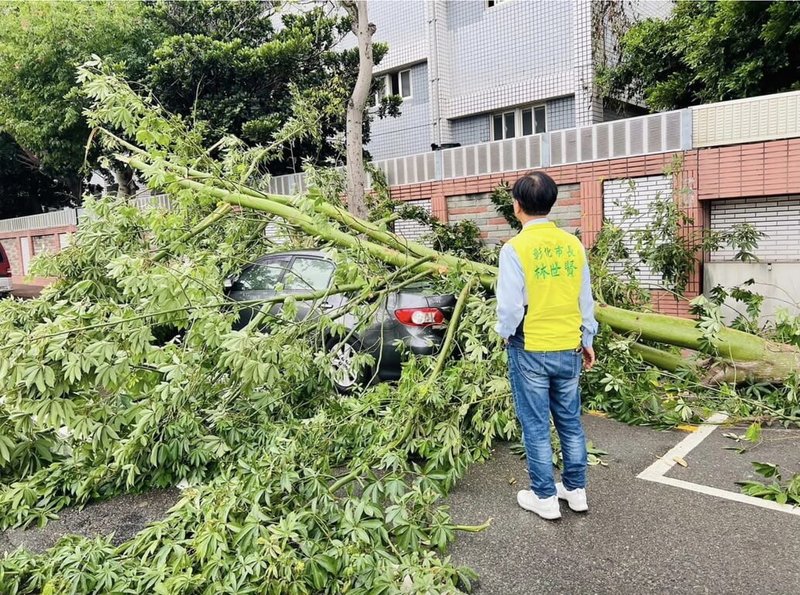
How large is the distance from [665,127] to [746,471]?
17.3 ft

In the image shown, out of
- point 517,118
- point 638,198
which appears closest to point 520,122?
point 517,118

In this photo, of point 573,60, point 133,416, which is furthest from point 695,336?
point 573,60

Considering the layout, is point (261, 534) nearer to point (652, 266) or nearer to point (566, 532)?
point (566, 532)

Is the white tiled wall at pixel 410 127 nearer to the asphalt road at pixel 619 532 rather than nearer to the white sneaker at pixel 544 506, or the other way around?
the asphalt road at pixel 619 532

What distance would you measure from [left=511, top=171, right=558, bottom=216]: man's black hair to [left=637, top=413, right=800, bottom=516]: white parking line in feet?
6.27

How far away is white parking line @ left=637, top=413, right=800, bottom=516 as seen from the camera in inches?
145

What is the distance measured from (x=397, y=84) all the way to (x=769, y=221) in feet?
41.0

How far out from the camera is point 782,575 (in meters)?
2.97

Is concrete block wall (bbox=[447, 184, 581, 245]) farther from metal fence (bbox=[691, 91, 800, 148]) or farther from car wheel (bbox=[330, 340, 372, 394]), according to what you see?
car wheel (bbox=[330, 340, 372, 394])

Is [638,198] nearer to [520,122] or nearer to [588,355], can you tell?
[588,355]

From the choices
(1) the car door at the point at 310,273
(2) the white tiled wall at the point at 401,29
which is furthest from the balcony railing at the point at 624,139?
(2) the white tiled wall at the point at 401,29

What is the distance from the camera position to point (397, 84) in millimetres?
18312

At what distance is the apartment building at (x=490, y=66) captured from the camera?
14219mm

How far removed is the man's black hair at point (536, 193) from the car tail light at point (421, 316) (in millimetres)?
2231
